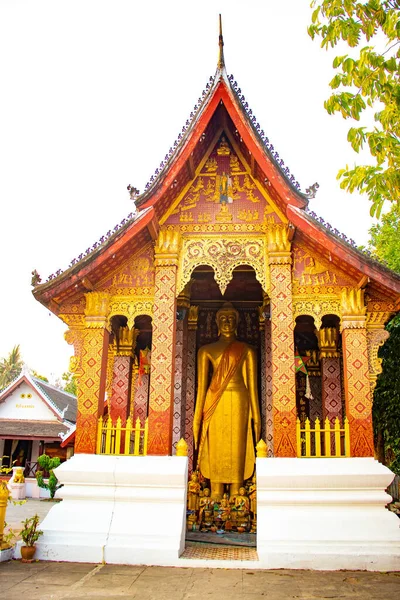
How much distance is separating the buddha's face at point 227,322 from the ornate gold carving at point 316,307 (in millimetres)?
2291

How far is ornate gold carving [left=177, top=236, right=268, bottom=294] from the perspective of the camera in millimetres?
8461

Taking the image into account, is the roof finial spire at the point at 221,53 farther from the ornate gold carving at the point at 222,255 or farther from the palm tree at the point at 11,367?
the palm tree at the point at 11,367

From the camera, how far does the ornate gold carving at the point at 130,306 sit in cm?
843

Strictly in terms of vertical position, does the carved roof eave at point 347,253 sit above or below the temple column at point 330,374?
above

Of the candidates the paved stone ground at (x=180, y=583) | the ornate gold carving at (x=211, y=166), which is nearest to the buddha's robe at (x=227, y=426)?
the paved stone ground at (x=180, y=583)

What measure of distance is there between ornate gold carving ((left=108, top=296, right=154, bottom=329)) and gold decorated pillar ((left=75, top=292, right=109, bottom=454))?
0.43 feet

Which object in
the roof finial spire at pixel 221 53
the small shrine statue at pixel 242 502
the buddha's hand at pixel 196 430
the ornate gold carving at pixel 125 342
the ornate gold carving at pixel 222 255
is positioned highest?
the roof finial spire at pixel 221 53

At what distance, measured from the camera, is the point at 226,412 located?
9.65 metres

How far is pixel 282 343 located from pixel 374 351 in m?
1.40

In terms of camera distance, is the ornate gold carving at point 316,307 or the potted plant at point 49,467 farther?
the potted plant at point 49,467

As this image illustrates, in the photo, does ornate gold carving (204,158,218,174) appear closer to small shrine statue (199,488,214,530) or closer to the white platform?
the white platform

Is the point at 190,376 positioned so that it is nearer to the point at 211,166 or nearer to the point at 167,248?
the point at 167,248

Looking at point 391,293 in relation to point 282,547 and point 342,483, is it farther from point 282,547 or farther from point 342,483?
point 282,547

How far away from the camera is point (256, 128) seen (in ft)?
27.1
